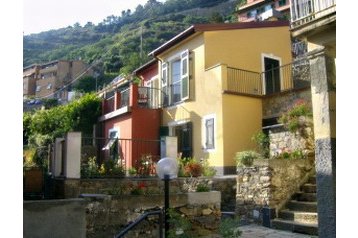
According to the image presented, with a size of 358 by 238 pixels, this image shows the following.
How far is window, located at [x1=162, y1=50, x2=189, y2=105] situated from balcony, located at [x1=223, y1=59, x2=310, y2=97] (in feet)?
6.82

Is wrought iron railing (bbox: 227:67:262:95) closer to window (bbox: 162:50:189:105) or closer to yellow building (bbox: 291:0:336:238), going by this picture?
window (bbox: 162:50:189:105)

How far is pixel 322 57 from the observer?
Result: 5.19 meters

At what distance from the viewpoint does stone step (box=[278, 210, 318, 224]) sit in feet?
27.8

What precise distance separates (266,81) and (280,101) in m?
1.99

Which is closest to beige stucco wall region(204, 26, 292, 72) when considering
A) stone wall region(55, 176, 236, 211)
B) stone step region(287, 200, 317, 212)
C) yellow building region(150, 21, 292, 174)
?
yellow building region(150, 21, 292, 174)

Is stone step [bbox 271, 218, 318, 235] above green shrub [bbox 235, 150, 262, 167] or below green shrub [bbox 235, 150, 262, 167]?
below

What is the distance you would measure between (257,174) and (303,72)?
7.74 meters

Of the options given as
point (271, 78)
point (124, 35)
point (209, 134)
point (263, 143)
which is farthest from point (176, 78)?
point (124, 35)

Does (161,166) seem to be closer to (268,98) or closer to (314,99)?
(314,99)

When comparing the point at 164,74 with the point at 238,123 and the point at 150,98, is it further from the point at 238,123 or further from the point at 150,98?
the point at 238,123

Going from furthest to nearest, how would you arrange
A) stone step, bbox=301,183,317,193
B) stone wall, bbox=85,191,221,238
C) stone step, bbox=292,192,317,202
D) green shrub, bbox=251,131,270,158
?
green shrub, bbox=251,131,270,158
stone step, bbox=301,183,317,193
stone step, bbox=292,192,317,202
stone wall, bbox=85,191,221,238

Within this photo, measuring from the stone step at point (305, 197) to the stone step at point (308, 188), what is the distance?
148mm

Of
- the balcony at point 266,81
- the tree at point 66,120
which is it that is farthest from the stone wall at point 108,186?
the tree at point 66,120

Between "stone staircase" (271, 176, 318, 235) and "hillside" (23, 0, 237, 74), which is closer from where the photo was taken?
"stone staircase" (271, 176, 318, 235)
